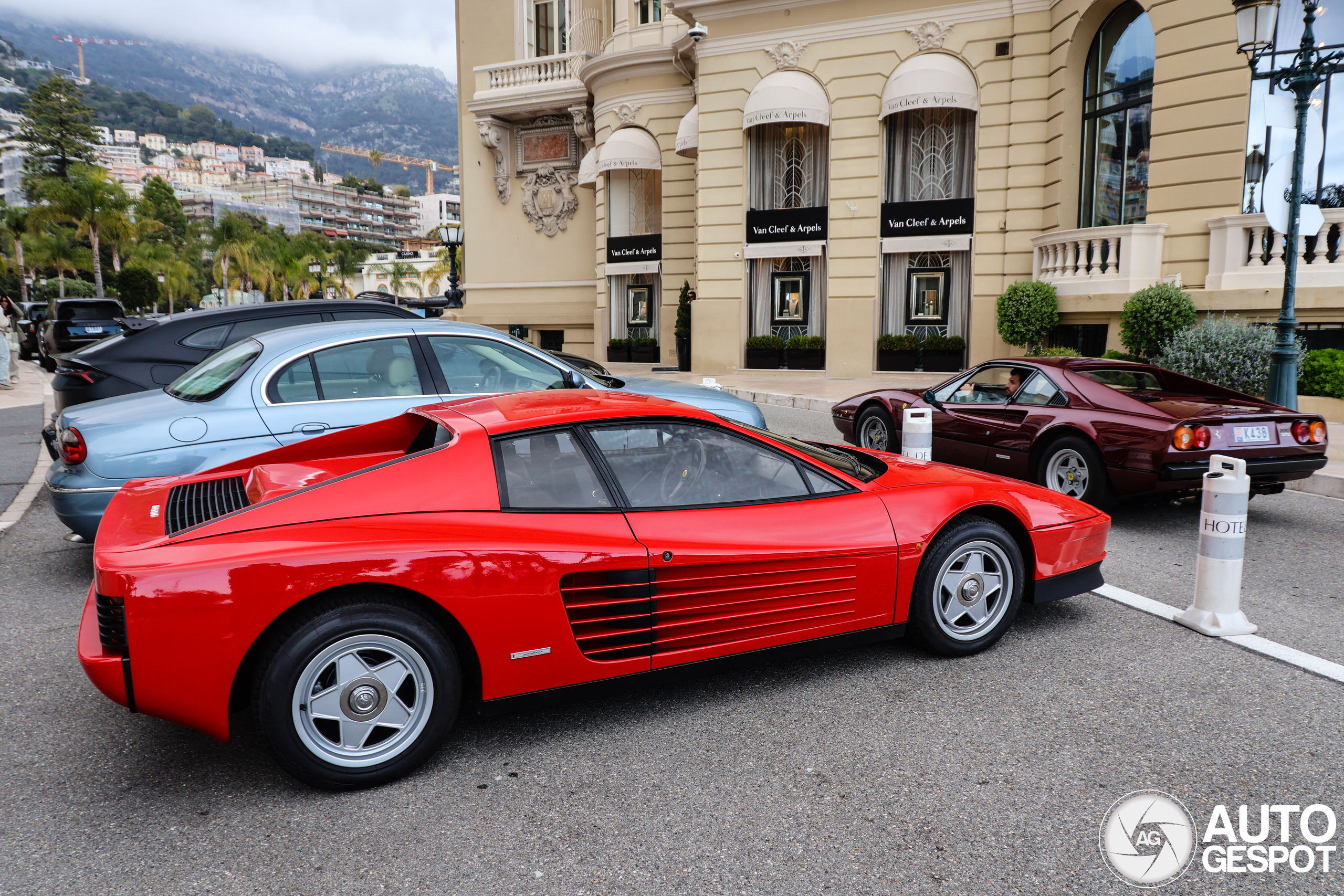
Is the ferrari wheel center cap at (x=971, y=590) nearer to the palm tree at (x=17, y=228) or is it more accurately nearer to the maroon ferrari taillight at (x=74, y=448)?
the maroon ferrari taillight at (x=74, y=448)

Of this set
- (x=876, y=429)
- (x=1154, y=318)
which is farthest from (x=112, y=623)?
(x=1154, y=318)

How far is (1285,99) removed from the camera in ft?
48.5

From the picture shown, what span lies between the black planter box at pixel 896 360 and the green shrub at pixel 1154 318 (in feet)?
22.7

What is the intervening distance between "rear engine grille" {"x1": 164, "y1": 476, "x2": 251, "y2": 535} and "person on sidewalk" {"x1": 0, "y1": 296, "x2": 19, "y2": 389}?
765 inches

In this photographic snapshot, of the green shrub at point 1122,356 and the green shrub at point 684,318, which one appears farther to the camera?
the green shrub at point 684,318

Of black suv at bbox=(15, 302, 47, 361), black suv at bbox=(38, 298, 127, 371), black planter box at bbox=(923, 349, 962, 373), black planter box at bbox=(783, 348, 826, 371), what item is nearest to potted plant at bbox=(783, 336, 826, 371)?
black planter box at bbox=(783, 348, 826, 371)

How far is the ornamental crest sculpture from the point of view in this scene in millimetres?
31703

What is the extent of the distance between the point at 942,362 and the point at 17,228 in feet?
224

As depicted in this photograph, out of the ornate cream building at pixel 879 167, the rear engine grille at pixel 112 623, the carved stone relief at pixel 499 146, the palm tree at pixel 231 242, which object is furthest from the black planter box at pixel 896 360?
the palm tree at pixel 231 242

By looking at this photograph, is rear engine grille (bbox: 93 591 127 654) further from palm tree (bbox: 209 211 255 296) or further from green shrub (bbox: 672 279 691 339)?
palm tree (bbox: 209 211 255 296)

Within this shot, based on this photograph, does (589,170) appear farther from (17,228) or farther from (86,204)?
(17,228)

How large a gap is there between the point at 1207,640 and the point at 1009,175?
60.3ft

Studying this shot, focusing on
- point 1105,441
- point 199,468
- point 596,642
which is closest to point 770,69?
point 1105,441

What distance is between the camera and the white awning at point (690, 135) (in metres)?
23.5
